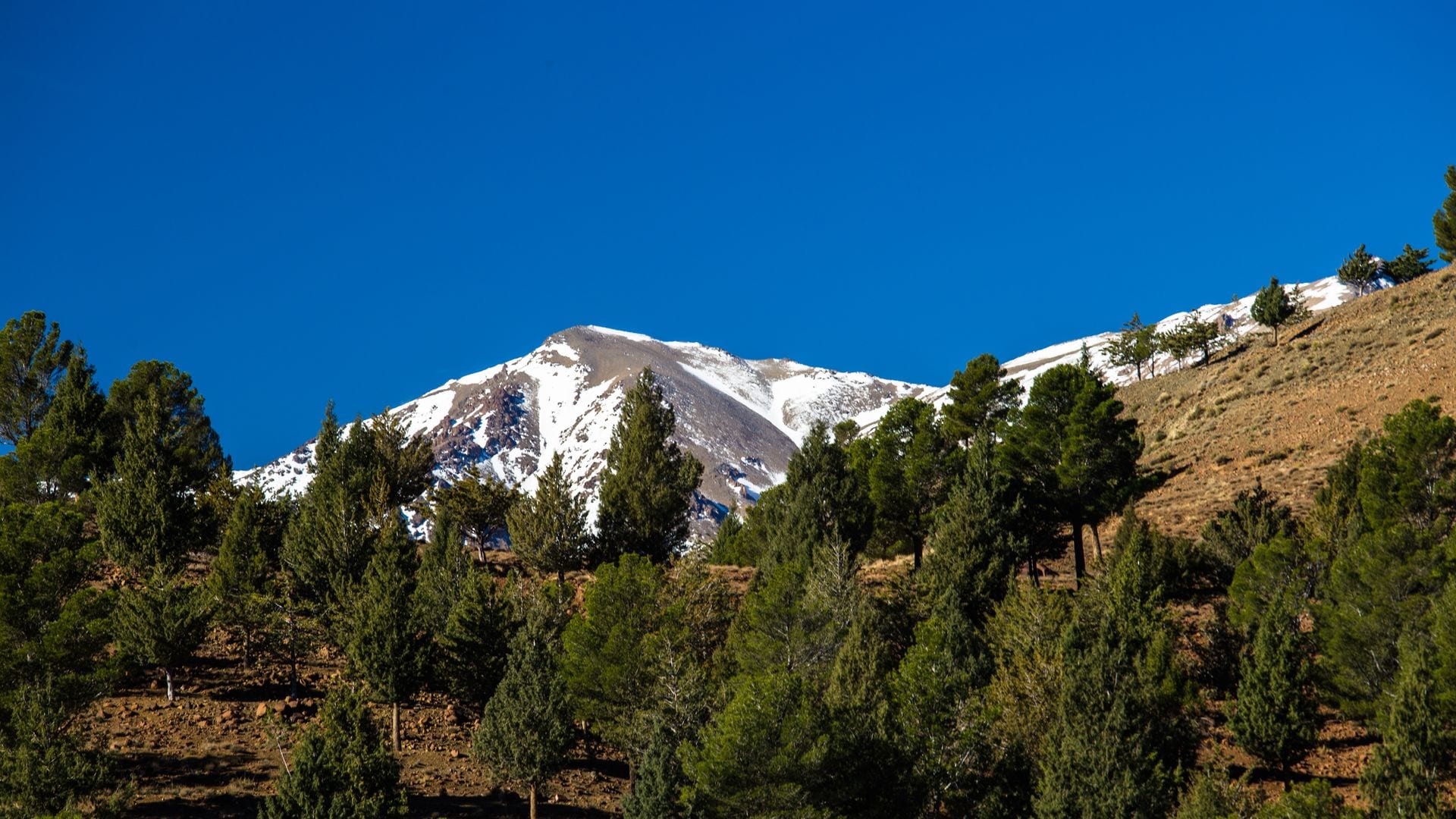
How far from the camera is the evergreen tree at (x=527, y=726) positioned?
4000 centimetres

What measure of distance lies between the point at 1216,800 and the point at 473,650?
91.9 feet

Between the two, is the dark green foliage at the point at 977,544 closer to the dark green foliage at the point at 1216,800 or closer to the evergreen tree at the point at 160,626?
the dark green foliage at the point at 1216,800

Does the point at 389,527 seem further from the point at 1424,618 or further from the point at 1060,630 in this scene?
the point at 1424,618

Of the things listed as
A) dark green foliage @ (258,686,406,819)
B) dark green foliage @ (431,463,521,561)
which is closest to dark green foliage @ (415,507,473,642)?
dark green foliage @ (431,463,521,561)

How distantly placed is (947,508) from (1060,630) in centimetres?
1171

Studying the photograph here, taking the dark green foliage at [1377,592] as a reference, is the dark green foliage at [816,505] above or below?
above

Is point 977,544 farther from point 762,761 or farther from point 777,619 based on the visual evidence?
point 762,761

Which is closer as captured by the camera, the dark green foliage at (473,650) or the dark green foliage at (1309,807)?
the dark green foliage at (1309,807)

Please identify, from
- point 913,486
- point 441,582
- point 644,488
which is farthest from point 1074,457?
point 441,582

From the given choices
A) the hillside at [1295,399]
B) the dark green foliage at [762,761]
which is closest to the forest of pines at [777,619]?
the dark green foliage at [762,761]

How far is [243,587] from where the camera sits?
163 feet

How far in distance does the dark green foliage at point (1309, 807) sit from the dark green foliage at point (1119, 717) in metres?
3.74

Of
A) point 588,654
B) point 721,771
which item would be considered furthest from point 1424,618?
point 588,654

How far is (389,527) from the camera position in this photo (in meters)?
53.7
